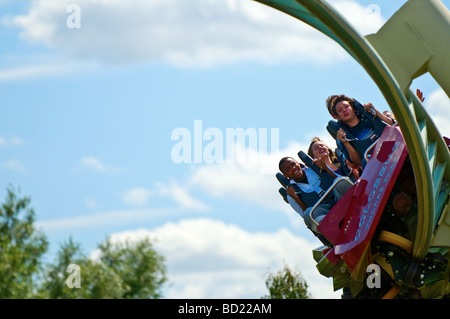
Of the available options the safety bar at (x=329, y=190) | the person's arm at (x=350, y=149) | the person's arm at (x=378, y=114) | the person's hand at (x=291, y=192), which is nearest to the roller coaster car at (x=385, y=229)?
the safety bar at (x=329, y=190)

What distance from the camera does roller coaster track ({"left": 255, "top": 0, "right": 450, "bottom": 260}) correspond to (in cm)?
714

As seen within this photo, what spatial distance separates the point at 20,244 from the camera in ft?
97.2

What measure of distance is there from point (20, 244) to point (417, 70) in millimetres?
23748

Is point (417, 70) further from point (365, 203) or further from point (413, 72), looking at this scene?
point (365, 203)

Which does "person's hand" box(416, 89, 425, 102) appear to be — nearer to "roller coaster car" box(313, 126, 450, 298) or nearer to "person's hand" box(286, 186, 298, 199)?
"roller coaster car" box(313, 126, 450, 298)

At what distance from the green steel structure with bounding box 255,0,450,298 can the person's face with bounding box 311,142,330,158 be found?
1.15m

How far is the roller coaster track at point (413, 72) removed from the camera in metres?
7.14

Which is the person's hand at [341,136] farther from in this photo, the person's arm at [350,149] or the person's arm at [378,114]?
the person's arm at [378,114]

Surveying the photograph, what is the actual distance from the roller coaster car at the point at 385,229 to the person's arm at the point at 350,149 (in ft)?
1.14

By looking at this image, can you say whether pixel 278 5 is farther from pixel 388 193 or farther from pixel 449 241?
pixel 449 241

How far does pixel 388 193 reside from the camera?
8.10 meters

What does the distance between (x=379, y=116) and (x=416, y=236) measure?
4.09 feet

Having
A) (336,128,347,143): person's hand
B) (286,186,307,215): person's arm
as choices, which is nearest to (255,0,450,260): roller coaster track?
(336,128,347,143): person's hand
